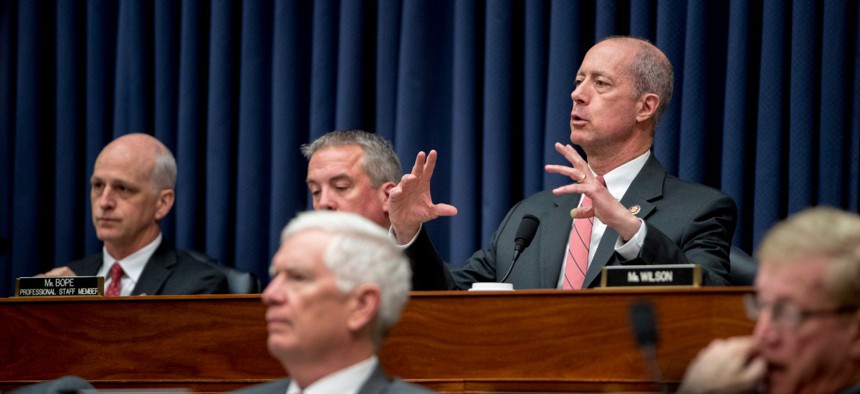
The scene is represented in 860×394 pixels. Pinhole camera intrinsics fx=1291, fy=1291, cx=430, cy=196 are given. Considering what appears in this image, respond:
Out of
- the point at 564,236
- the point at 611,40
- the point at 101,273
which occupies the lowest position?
the point at 101,273

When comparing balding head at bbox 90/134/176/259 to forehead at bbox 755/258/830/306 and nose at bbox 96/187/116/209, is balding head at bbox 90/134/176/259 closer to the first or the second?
nose at bbox 96/187/116/209

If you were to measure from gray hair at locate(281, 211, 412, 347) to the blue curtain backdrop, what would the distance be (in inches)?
85.0

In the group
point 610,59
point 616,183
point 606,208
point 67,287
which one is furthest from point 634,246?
point 67,287

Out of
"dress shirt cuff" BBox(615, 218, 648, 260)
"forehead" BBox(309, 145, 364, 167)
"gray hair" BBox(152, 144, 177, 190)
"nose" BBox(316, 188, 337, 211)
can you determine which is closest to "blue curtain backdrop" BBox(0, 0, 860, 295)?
"gray hair" BBox(152, 144, 177, 190)

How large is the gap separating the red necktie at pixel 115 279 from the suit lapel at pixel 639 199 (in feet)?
6.23

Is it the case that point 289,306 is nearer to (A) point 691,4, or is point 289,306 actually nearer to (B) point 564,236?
(B) point 564,236

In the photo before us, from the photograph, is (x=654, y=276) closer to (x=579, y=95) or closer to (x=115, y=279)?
A: (x=579, y=95)

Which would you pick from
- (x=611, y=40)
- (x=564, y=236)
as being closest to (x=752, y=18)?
(x=611, y=40)

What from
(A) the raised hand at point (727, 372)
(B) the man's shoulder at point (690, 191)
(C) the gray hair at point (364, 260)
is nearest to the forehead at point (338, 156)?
(B) the man's shoulder at point (690, 191)

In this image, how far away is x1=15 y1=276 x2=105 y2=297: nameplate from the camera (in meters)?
3.62

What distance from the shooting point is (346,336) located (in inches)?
99.7

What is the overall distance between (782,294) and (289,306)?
926mm

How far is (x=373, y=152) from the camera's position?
173 inches

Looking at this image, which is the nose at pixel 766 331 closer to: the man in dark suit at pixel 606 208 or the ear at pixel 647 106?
the man in dark suit at pixel 606 208
